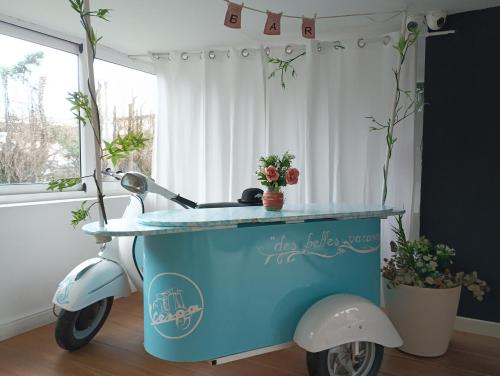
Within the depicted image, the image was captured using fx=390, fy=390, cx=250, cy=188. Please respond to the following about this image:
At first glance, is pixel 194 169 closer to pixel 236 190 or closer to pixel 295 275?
pixel 236 190

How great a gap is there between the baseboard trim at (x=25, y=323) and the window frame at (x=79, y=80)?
79 centimetres

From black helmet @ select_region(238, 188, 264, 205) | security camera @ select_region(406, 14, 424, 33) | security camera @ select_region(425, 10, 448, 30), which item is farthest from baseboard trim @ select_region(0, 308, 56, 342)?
security camera @ select_region(425, 10, 448, 30)

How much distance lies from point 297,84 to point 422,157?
41.5 inches

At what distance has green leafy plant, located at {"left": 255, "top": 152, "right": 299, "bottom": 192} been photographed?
6.26 feet

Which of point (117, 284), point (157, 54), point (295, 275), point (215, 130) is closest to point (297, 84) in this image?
point (215, 130)

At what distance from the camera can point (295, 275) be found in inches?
73.4

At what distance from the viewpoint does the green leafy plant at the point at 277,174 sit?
191cm

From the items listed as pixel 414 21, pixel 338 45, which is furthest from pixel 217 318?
pixel 414 21

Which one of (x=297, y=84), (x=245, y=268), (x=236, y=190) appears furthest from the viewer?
(x=236, y=190)

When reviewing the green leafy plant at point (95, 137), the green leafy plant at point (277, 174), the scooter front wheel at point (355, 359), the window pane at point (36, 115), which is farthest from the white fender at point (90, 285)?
the scooter front wheel at point (355, 359)

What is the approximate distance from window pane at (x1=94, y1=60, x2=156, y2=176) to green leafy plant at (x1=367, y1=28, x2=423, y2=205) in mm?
1933

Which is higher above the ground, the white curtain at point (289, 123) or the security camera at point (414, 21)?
the security camera at point (414, 21)

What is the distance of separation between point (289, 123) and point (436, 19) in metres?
1.19

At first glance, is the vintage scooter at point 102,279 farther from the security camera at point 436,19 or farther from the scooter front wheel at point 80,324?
the security camera at point 436,19
